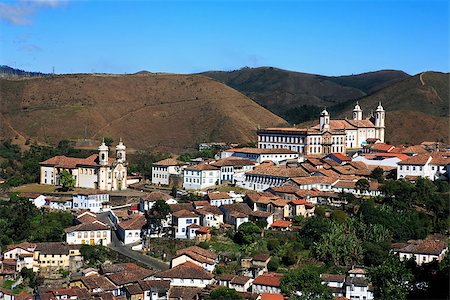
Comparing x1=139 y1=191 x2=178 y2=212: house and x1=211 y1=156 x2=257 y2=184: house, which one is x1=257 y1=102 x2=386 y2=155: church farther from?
x1=139 y1=191 x2=178 y2=212: house

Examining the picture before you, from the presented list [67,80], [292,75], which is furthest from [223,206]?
[292,75]

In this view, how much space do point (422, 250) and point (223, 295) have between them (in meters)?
11.3

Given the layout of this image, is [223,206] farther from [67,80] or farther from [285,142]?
[67,80]

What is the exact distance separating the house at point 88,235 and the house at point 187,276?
7.26m

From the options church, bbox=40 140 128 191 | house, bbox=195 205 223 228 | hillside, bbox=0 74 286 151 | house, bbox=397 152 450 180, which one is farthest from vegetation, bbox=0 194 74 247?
hillside, bbox=0 74 286 151

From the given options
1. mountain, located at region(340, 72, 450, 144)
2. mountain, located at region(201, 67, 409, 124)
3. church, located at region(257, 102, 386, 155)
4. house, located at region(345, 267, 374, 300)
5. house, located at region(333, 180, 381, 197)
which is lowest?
house, located at region(345, 267, 374, 300)

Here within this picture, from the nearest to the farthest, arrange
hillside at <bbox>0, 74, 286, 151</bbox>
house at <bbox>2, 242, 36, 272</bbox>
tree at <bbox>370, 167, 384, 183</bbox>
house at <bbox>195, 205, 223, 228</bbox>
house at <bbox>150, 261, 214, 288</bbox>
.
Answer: house at <bbox>150, 261, 214, 288</bbox>, house at <bbox>2, 242, 36, 272</bbox>, house at <bbox>195, 205, 223, 228</bbox>, tree at <bbox>370, 167, 384, 183</bbox>, hillside at <bbox>0, 74, 286, 151</bbox>

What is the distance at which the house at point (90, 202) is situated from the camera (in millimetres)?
50219

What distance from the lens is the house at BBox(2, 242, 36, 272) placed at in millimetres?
40406

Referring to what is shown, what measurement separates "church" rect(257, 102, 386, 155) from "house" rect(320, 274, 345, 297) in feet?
74.4

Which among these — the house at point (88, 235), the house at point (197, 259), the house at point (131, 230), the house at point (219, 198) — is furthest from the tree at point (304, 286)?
the house at point (88, 235)

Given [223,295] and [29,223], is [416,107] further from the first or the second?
[223,295]

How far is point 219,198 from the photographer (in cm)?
4738

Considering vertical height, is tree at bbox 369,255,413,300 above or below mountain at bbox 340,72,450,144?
below
